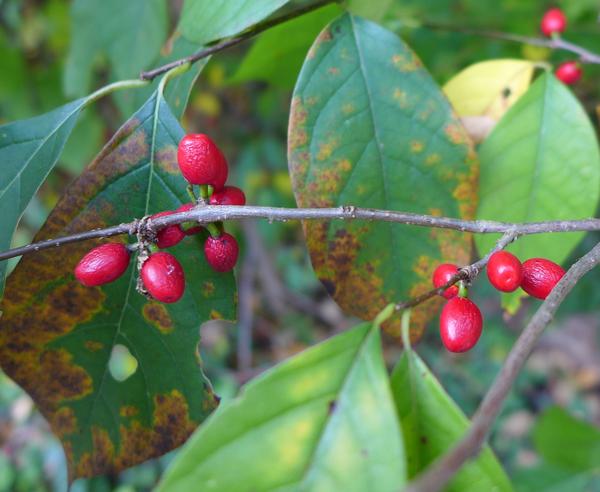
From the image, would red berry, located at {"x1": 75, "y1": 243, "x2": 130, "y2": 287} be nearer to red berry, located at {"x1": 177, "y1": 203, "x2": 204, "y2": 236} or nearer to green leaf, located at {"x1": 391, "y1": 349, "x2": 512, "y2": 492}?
red berry, located at {"x1": 177, "y1": 203, "x2": 204, "y2": 236}

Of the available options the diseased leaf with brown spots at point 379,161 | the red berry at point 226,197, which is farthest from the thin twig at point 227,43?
the red berry at point 226,197

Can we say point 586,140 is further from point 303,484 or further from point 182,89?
point 303,484

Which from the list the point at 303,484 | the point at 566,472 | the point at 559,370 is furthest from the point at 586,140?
the point at 559,370

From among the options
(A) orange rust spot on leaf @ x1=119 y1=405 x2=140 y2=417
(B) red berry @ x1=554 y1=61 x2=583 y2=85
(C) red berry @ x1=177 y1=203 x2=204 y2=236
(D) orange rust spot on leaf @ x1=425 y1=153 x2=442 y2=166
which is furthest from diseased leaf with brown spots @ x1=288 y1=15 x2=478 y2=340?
(B) red berry @ x1=554 y1=61 x2=583 y2=85

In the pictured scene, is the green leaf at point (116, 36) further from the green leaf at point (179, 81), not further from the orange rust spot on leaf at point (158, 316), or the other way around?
the orange rust spot on leaf at point (158, 316)

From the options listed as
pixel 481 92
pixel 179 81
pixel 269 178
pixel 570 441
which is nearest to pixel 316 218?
pixel 179 81

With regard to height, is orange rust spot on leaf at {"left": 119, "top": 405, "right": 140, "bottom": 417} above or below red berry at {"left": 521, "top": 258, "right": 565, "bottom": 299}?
below

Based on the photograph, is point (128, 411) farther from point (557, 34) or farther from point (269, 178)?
point (269, 178)
